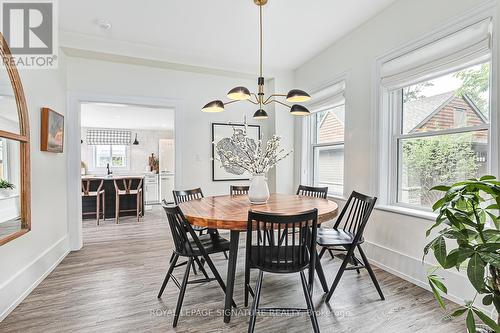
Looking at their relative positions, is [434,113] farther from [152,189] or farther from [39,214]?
[152,189]

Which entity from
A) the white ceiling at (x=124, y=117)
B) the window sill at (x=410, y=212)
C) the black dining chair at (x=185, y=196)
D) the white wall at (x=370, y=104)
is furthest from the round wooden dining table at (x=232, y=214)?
the white ceiling at (x=124, y=117)

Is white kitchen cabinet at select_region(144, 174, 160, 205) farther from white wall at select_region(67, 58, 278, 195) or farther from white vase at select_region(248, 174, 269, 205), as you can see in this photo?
white vase at select_region(248, 174, 269, 205)

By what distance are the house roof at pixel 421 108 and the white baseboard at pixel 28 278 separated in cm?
393

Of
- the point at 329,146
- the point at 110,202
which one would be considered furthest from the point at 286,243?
Result: the point at 110,202

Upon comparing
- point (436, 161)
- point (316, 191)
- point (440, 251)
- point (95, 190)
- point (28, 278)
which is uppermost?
point (436, 161)

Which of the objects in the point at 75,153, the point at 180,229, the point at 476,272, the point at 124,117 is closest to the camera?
the point at 476,272

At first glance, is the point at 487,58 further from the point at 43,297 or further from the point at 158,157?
the point at 158,157

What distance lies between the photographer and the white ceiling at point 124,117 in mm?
6324

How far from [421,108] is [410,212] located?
105 cm

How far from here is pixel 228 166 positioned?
436cm

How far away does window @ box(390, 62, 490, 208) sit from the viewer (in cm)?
219

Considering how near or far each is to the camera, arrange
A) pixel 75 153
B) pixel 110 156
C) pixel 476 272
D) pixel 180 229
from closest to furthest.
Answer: pixel 476 272, pixel 180 229, pixel 75 153, pixel 110 156

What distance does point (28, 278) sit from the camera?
2.44 meters

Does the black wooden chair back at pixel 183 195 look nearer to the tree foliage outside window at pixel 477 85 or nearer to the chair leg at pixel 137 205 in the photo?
the tree foliage outside window at pixel 477 85
